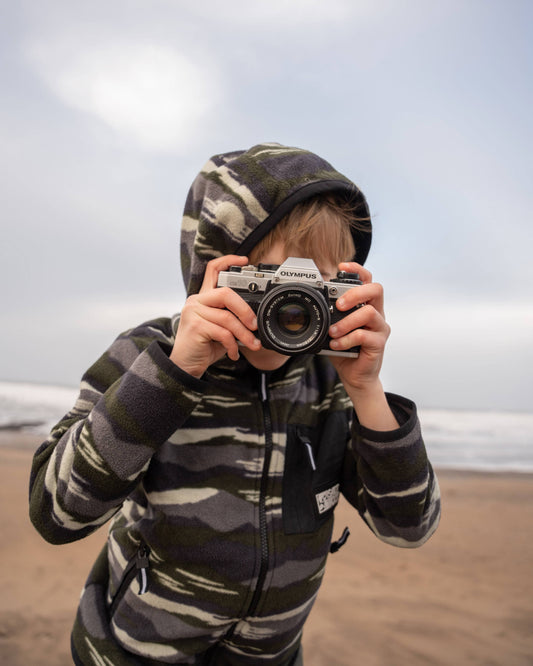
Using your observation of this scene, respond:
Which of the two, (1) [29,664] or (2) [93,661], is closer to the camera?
(2) [93,661]

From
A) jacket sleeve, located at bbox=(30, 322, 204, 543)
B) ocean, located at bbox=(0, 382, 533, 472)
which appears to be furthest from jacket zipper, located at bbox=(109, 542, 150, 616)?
ocean, located at bbox=(0, 382, 533, 472)

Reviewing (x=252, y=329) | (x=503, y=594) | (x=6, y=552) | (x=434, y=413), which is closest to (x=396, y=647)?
(x=503, y=594)

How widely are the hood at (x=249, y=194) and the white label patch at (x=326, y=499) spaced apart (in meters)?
0.63

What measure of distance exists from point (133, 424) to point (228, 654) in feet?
2.24

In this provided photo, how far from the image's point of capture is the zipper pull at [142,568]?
43.0 inches

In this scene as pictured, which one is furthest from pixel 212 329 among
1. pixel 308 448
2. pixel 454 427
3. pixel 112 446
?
pixel 454 427

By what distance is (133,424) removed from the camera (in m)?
0.97

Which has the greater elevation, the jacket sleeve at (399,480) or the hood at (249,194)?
the hood at (249,194)

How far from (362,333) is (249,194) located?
1.42 ft

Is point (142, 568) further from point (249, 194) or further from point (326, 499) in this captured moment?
point (249, 194)

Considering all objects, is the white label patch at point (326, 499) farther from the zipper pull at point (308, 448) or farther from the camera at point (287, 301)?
the camera at point (287, 301)

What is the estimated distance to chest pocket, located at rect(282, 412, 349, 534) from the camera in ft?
3.91

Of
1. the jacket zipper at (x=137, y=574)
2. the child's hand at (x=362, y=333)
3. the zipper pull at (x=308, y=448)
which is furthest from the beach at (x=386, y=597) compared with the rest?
the child's hand at (x=362, y=333)

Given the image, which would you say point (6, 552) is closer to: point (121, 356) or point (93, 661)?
point (93, 661)
